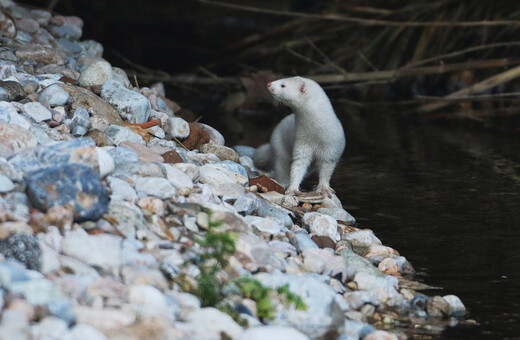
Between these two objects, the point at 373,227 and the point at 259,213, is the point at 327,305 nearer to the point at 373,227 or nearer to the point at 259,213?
the point at 259,213

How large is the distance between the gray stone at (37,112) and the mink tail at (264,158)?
1.51 meters

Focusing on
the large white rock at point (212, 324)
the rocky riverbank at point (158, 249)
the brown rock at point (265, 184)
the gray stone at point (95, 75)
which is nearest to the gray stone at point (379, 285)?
the rocky riverbank at point (158, 249)

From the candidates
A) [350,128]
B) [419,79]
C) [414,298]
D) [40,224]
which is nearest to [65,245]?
[40,224]

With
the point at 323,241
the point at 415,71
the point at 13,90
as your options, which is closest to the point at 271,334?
the point at 323,241

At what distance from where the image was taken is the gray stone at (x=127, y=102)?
14.8 feet

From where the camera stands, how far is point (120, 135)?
13.5 feet

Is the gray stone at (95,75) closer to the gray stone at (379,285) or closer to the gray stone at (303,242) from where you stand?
the gray stone at (303,242)

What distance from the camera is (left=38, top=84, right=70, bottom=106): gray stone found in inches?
166

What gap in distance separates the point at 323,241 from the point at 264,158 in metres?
1.56

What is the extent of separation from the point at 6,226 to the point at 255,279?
84cm

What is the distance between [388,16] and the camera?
8070 millimetres

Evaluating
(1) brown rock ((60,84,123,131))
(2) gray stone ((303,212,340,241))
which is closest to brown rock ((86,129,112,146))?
(1) brown rock ((60,84,123,131))

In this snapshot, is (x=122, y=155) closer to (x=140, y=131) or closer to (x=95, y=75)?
(x=140, y=131)

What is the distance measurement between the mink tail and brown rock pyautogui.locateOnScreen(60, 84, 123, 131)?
1.09 m
